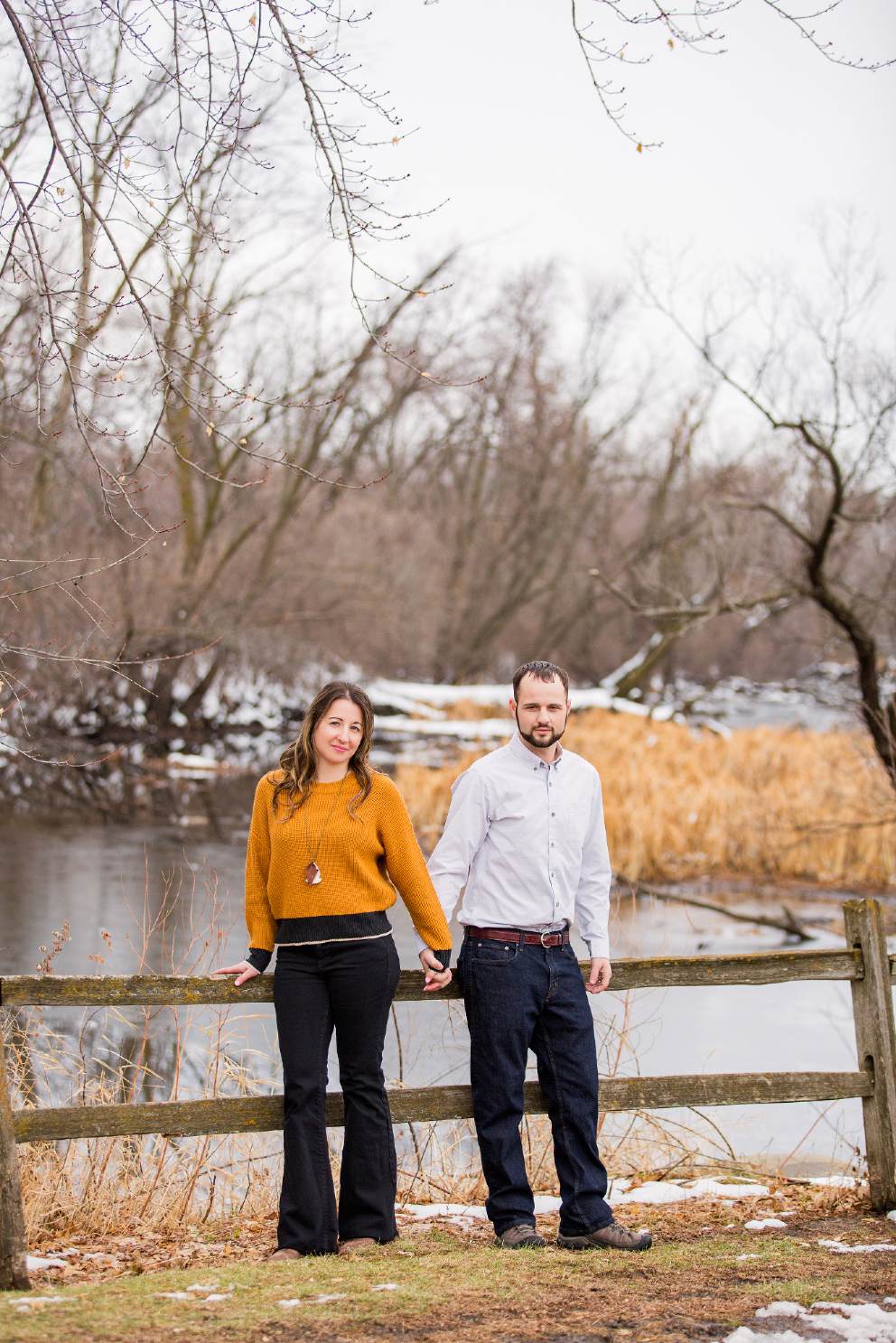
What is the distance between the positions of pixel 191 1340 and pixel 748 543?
15.7 metres

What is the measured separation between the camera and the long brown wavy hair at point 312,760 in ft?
12.4

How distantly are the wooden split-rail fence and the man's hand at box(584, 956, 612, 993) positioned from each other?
0.08 meters

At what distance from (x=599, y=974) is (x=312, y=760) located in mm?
1170

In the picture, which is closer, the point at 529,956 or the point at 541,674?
the point at 529,956

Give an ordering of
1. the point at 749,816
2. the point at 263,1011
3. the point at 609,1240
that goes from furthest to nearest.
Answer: the point at 749,816, the point at 263,1011, the point at 609,1240

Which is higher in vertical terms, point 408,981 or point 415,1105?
point 408,981

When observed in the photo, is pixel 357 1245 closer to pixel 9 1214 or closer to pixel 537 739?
pixel 9 1214

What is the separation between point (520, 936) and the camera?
3855 millimetres

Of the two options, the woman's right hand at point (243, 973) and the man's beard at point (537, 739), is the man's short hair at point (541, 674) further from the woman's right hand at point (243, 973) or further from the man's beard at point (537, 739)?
the woman's right hand at point (243, 973)

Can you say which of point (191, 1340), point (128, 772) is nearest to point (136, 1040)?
point (191, 1340)

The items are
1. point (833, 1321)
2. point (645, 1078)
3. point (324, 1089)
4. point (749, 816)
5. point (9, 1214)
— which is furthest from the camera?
point (749, 816)

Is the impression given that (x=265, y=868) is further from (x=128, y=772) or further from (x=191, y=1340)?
(x=128, y=772)

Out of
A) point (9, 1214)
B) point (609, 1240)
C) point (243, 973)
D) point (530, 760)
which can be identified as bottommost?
point (609, 1240)

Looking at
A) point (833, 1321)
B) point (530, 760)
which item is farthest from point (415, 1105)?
point (833, 1321)
